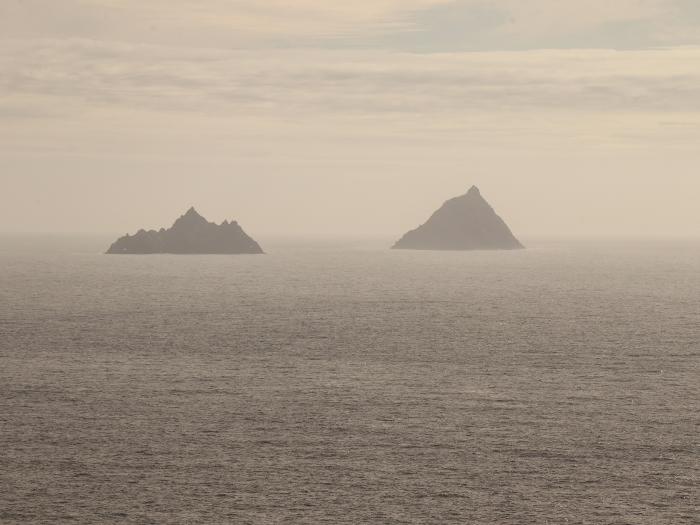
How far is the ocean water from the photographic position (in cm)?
2938

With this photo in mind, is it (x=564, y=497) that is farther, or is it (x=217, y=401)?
(x=217, y=401)

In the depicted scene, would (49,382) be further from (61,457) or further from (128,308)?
(128,308)

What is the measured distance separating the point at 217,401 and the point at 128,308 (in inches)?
2432

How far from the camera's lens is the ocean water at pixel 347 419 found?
2938 cm

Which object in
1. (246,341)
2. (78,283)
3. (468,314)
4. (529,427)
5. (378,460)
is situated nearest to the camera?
(378,460)

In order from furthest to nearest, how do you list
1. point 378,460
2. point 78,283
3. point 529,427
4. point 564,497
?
point 78,283 < point 529,427 < point 378,460 < point 564,497

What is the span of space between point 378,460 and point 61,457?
12.2 meters

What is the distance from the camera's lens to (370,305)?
112312mm

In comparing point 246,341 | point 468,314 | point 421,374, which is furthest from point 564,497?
point 468,314

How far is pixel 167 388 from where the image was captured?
5006cm

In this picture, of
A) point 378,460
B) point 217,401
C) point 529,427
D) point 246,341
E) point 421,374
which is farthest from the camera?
point 246,341

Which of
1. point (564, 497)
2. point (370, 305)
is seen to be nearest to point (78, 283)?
point (370, 305)

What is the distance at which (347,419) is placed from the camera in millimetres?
41750

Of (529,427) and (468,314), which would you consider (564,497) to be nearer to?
(529,427)
